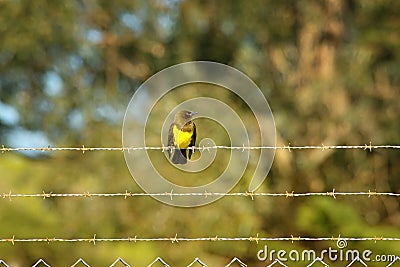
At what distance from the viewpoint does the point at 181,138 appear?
4.80 metres

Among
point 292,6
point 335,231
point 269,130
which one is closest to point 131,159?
point 269,130

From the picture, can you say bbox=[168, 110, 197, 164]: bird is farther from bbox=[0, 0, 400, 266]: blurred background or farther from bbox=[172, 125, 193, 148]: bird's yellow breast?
bbox=[0, 0, 400, 266]: blurred background

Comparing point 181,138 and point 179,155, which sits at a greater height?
point 181,138

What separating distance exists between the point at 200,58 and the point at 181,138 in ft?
27.0

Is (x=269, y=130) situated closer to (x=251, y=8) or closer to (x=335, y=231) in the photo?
(x=251, y=8)

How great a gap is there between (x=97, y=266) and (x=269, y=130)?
381 cm

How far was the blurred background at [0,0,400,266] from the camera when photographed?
10750 millimetres

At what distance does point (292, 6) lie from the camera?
13.6m

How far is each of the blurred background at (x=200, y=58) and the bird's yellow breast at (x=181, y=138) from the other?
5.30 m

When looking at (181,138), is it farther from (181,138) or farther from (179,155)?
(179,155)

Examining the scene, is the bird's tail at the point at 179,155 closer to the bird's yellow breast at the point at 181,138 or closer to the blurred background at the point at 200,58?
the bird's yellow breast at the point at 181,138

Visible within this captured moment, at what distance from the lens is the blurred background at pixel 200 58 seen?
35.3 feet

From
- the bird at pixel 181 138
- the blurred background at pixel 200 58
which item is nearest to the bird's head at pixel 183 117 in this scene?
the bird at pixel 181 138

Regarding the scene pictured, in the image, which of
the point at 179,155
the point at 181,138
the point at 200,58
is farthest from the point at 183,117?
the point at 200,58
